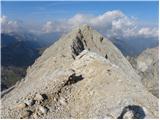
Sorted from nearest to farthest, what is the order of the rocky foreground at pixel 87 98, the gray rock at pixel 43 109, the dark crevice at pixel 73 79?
the rocky foreground at pixel 87 98 < the gray rock at pixel 43 109 < the dark crevice at pixel 73 79

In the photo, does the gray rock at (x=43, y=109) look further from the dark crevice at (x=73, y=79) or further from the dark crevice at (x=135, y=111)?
the dark crevice at (x=135, y=111)

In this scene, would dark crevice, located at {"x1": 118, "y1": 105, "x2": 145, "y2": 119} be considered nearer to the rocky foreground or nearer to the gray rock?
the rocky foreground

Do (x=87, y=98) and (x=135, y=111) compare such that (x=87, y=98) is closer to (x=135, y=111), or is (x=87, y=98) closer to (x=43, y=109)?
(x=43, y=109)

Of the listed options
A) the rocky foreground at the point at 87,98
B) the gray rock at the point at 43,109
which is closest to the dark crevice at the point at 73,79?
the rocky foreground at the point at 87,98

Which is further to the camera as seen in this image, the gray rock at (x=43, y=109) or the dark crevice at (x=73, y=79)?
the dark crevice at (x=73, y=79)

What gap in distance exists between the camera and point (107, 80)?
77.8 ft

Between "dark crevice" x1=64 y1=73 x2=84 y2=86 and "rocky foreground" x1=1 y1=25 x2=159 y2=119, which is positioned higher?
"dark crevice" x1=64 y1=73 x2=84 y2=86

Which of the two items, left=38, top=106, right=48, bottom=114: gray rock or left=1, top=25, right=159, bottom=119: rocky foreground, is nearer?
left=1, top=25, right=159, bottom=119: rocky foreground

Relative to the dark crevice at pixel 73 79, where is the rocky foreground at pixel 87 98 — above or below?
below

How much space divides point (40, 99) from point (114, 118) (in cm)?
457

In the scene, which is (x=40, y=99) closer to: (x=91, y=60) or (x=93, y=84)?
(x=93, y=84)

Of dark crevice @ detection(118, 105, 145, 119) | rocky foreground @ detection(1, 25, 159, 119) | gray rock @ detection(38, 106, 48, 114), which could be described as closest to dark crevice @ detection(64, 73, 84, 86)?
rocky foreground @ detection(1, 25, 159, 119)

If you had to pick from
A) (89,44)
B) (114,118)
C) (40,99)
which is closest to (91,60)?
(40,99)

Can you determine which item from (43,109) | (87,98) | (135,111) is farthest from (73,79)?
(135,111)
